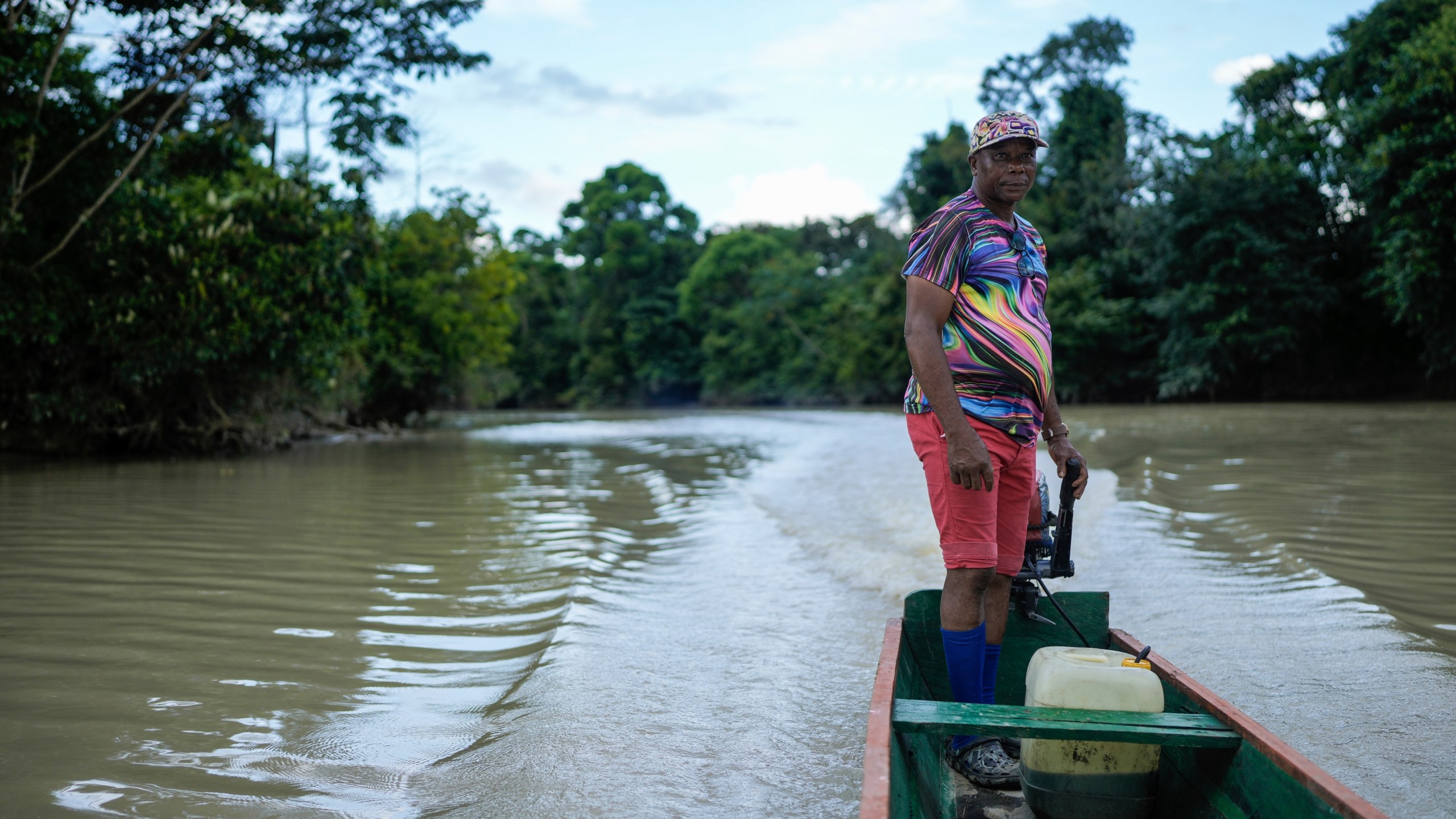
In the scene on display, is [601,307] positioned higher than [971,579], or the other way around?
[601,307]

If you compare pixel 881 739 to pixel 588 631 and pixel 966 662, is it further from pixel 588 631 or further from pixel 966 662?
pixel 588 631

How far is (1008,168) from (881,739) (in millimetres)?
1713

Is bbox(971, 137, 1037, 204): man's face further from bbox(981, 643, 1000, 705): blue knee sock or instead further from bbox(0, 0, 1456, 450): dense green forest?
bbox(0, 0, 1456, 450): dense green forest

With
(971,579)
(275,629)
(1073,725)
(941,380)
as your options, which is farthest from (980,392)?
(275,629)

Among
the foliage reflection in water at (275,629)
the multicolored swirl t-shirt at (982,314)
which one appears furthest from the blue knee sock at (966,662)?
the foliage reflection in water at (275,629)

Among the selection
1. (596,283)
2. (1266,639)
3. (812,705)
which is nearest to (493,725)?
(812,705)

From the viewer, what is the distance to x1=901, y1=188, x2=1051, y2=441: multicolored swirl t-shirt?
2.91 meters

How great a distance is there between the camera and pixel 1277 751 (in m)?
2.17

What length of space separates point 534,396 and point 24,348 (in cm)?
4652

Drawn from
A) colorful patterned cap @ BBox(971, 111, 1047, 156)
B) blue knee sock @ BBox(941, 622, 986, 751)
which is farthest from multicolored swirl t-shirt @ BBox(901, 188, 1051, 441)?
blue knee sock @ BBox(941, 622, 986, 751)

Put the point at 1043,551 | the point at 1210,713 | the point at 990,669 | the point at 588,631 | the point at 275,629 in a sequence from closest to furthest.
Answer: the point at 1210,713 → the point at 990,669 → the point at 1043,551 → the point at 275,629 → the point at 588,631

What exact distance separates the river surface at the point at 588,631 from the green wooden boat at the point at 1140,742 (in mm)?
508

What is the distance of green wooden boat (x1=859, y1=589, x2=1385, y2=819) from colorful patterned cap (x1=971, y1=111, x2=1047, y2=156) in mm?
1486

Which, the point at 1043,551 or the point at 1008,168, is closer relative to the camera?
the point at 1008,168
